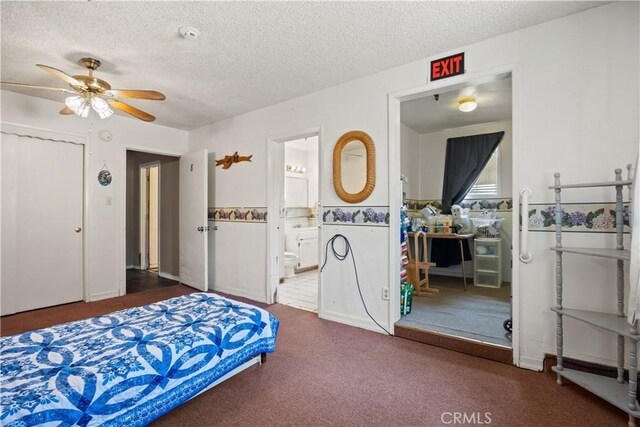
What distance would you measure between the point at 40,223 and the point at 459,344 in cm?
471

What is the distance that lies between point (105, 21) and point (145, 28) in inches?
9.7

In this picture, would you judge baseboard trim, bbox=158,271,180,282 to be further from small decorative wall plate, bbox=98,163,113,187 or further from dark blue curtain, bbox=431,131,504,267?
dark blue curtain, bbox=431,131,504,267

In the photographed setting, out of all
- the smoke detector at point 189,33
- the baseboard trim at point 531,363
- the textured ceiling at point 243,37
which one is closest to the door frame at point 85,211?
the textured ceiling at point 243,37

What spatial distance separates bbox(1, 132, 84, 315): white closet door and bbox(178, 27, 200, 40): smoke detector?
8.80 feet

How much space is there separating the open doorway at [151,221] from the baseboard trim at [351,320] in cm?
292

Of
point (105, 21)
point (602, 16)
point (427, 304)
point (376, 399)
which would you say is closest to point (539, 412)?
point (376, 399)

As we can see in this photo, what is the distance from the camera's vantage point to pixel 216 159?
455cm

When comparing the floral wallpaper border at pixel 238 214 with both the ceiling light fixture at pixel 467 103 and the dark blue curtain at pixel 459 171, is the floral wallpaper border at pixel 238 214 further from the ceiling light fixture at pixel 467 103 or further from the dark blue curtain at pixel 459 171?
the dark blue curtain at pixel 459 171

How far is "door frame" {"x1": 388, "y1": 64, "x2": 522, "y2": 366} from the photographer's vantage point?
7.48ft

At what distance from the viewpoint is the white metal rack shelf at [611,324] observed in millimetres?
1657

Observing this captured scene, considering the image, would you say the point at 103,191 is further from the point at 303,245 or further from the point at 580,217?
the point at 580,217

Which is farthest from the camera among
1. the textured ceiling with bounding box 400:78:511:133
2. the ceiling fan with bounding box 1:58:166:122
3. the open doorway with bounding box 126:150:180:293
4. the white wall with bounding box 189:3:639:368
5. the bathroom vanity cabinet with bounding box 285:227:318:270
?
the bathroom vanity cabinet with bounding box 285:227:318:270

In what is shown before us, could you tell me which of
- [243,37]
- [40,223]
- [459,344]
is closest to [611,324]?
[459,344]

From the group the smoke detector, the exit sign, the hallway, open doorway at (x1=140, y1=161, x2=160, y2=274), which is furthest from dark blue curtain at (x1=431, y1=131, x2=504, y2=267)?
open doorway at (x1=140, y1=161, x2=160, y2=274)
